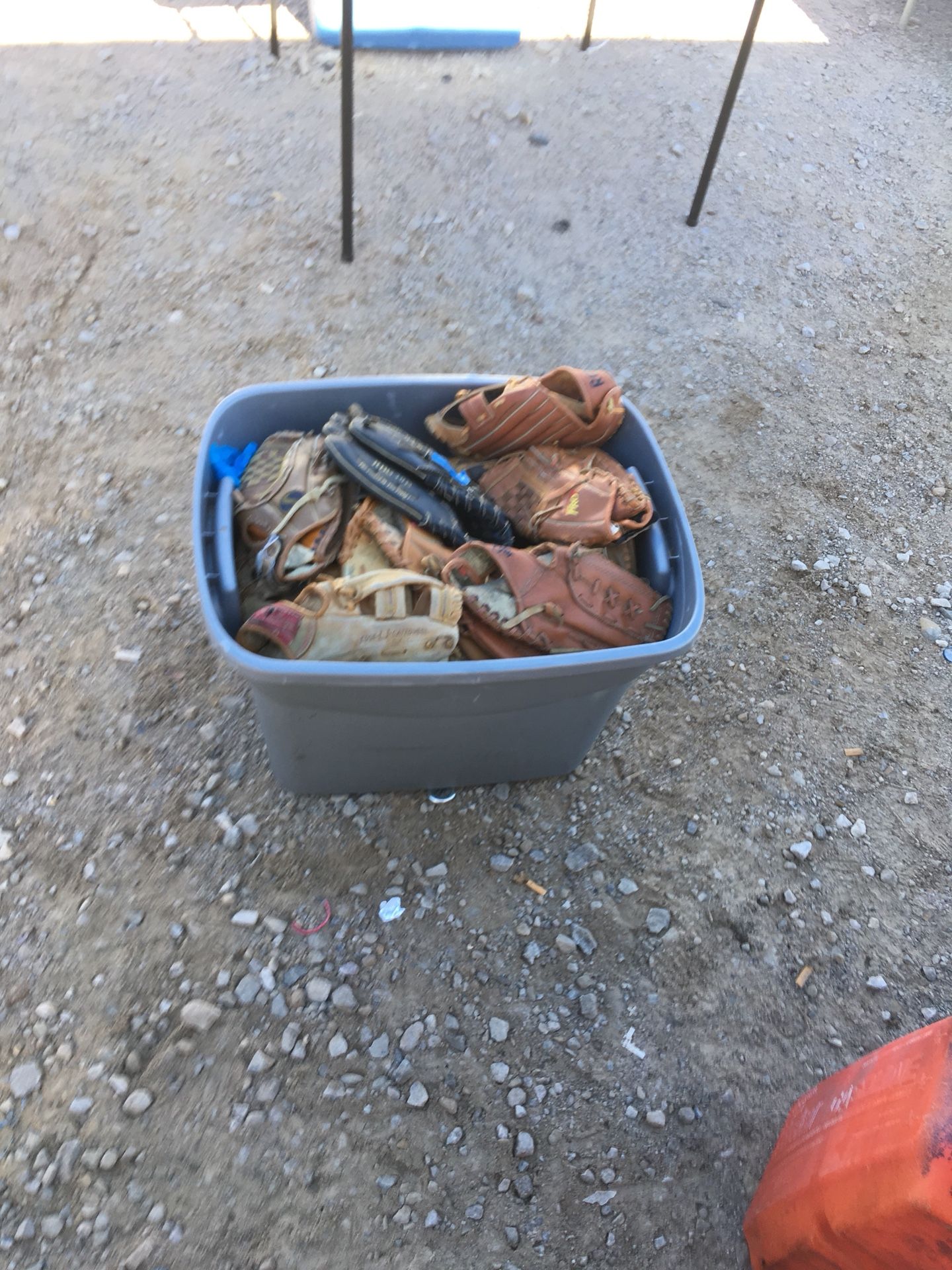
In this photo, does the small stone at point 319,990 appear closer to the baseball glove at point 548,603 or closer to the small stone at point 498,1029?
the small stone at point 498,1029

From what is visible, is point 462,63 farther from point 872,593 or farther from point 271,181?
point 872,593

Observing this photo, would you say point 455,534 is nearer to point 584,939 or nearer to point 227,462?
point 227,462

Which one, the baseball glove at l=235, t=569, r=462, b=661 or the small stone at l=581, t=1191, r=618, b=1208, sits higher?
the baseball glove at l=235, t=569, r=462, b=661

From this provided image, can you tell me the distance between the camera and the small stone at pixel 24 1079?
126 centimetres

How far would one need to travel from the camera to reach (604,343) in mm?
2443

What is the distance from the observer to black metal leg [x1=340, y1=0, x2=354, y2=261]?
2.08m

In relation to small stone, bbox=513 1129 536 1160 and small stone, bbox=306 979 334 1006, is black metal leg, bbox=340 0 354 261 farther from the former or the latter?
small stone, bbox=513 1129 536 1160

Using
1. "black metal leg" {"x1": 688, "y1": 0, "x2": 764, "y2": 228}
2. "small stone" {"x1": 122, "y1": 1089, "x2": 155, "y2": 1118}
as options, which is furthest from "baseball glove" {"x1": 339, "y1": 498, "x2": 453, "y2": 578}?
"black metal leg" {"x1": 688, "y1": 0, "x2": 764, "y2": 228}

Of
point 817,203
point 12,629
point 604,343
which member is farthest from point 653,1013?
point 817,203

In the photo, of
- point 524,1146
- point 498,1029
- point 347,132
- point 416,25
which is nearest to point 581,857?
point 498,1029

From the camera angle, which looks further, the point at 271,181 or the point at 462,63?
the point at 462,63

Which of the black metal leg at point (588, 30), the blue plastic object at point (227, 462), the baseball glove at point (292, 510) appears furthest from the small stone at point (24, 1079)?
the black metal leg at point (588, 30)

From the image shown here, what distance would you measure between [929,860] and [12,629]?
1.82m

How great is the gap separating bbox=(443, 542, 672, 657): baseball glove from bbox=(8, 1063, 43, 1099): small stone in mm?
875
